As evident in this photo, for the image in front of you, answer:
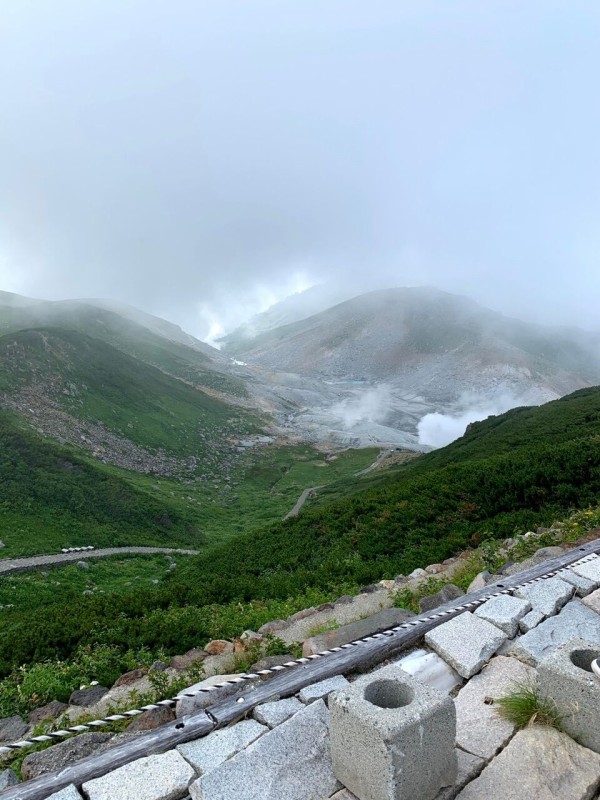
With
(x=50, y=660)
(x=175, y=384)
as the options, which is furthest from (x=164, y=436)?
(x=50, y=660)

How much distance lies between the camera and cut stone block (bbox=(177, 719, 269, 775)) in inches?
188

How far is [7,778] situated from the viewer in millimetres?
5246

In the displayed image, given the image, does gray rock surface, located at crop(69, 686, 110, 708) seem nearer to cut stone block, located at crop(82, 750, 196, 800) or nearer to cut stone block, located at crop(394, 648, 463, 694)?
cut stone block, located at crop(82, 750, 196, 800)

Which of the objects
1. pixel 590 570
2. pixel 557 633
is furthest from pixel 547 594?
pixel 590 570

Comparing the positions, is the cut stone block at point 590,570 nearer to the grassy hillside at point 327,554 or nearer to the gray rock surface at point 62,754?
the grassy hillside at point 327,554

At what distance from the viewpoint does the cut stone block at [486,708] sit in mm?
4672

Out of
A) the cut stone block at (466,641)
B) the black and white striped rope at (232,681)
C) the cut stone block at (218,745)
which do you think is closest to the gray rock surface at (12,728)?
the black and white striped rope at (232,681)

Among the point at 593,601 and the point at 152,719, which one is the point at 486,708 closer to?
the point at 593,601

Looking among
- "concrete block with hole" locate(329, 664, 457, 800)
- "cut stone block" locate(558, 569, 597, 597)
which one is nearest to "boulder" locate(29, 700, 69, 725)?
"concrete block with hole" locate(329, 664, 457, 800)

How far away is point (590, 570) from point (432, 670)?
4184 mm

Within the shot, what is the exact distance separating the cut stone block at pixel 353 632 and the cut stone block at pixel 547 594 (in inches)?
73.4

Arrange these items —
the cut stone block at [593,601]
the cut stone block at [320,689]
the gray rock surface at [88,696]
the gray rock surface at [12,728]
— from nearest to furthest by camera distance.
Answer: the cut stone block at [320,689] → the gray rock surface at [12,728] → the cut stone block at [593,601] → the gray rock surface at [88,696]

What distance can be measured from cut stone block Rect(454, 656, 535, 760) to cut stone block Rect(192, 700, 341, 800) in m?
1.39

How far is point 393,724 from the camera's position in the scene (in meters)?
3.78
